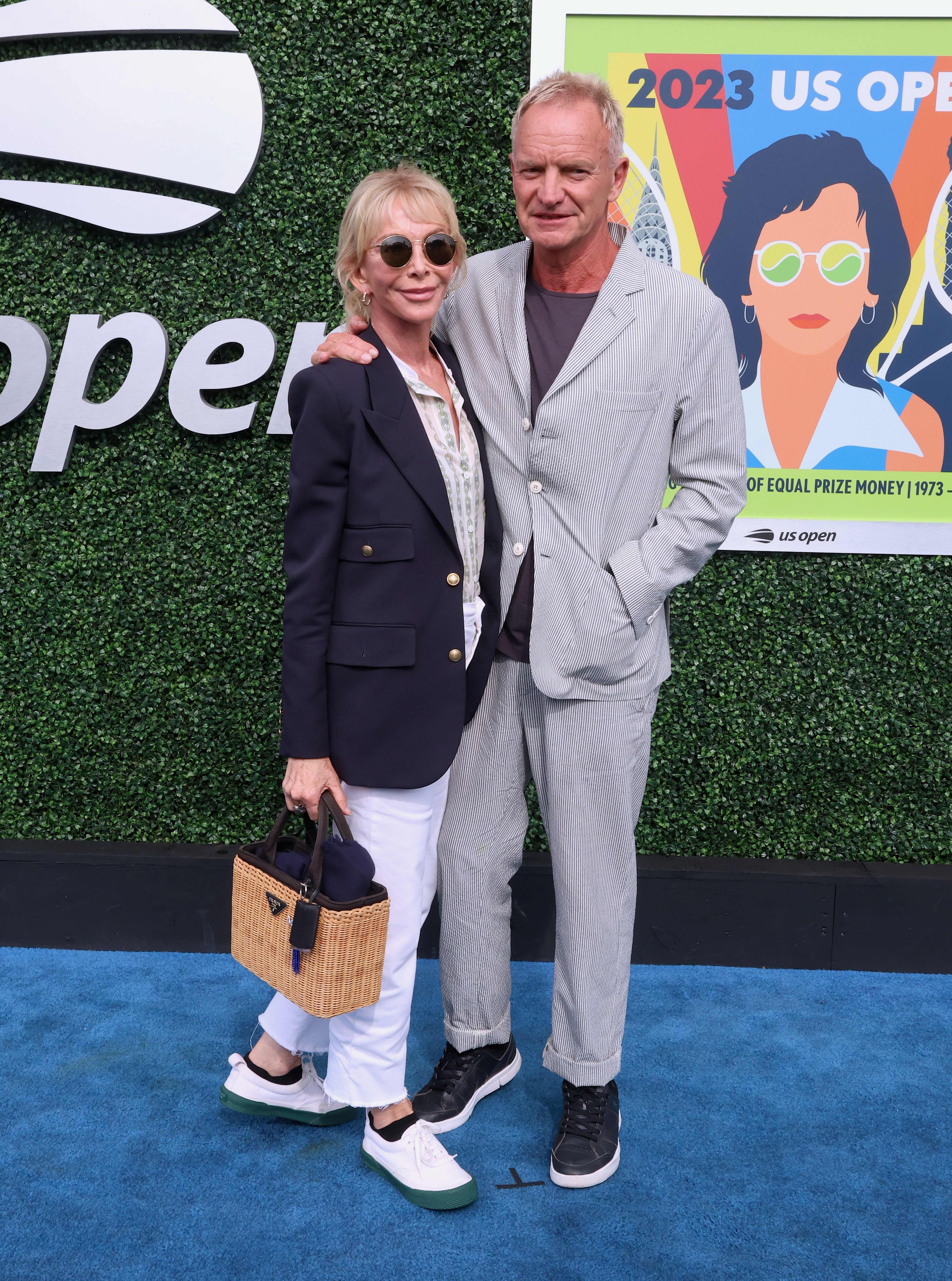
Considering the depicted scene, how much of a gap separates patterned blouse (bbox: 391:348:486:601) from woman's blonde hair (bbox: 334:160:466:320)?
21 cm

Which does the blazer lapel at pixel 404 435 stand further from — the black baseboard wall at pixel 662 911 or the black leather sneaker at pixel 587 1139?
the black baseboard wall at pixel 662 911

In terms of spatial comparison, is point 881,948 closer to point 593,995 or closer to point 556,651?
point 593,995

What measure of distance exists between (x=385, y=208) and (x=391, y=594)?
724mm

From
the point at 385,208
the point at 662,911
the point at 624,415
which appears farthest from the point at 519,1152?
the point at 385,208

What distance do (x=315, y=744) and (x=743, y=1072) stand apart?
1501 mm

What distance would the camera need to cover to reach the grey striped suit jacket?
2.14m

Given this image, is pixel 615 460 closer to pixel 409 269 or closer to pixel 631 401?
pixel 631 401

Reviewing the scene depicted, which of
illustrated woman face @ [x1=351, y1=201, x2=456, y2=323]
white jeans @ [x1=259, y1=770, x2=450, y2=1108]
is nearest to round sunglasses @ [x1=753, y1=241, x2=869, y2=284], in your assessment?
illustrated woman face @ [x1=351, y1=201, x2=456, y2=323]

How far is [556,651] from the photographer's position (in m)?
2.17

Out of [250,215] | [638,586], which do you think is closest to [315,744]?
[638,586]

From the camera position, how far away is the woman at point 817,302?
10.3 feet

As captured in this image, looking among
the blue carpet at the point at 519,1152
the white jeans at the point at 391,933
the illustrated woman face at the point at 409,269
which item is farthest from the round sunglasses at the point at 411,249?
the blue carpet at the point at 519,1152

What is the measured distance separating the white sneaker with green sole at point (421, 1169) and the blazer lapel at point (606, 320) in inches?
62.8

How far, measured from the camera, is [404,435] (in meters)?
1.98
